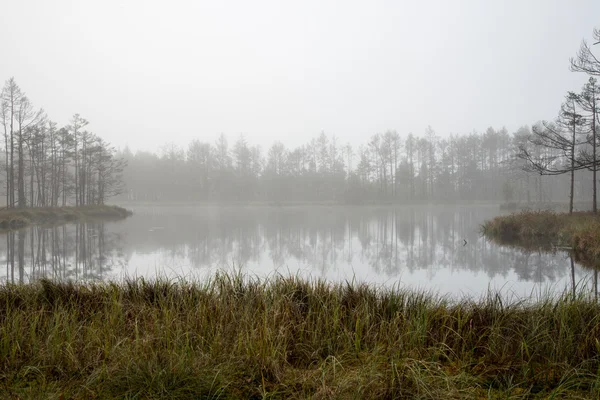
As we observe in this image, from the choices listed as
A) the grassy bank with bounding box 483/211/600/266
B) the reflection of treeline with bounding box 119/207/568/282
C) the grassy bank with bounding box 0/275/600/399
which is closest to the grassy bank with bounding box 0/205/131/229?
the reflection of treeline with bounding box 119/207/568/282

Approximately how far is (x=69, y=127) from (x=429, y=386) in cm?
4330

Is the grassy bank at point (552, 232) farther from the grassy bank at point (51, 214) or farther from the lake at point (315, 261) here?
the grassy bank at point (51, 214)

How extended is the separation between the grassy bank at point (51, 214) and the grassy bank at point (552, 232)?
84.5 feet

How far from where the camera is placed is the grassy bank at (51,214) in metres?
22.5

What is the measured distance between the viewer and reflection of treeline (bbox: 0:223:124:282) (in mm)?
8367

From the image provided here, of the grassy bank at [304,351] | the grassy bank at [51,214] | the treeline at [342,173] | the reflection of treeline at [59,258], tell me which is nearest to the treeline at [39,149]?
the grassy bank at [51,214]

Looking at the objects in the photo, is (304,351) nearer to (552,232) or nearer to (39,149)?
(552,232)

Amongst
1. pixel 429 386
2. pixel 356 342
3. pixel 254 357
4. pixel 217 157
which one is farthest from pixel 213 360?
pixel 217 157

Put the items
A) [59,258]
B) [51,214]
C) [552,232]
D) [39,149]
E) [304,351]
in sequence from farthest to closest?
[39,149] → [51,214] → [552,232] → [59,258] → [304,351]

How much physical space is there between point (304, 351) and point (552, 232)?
16167mm

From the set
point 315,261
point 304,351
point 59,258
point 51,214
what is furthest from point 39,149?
point 304,351

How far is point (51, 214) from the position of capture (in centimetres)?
2858

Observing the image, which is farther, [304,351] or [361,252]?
[361,252]

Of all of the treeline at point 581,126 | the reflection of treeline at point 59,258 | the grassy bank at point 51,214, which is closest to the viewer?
the reflection of treeline at point 59,258
